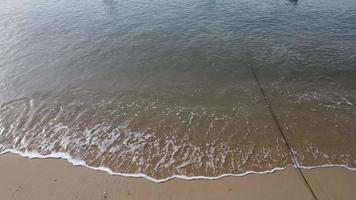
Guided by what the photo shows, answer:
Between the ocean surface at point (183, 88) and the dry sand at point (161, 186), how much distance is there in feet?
1.22

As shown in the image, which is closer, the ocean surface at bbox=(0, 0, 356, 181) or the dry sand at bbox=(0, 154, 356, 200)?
the dry sand at bbox=(0, 154, 356, 200)

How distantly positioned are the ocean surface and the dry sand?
0.37 m

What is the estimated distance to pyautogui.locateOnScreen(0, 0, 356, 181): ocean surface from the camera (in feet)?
30.1

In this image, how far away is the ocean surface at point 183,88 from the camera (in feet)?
30.1

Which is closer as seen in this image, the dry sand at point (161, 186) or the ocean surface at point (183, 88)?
the dry sand at point (161, 186)

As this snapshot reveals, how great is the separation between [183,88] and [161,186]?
17.3 ft

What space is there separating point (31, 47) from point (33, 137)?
7.87 m

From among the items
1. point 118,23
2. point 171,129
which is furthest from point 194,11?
point 171,129

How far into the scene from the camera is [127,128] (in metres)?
10.3

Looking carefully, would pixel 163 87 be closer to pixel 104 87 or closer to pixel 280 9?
pixel 104 87

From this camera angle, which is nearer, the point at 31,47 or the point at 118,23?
the point at 31,47

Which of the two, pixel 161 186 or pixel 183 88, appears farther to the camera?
pixel 183 88

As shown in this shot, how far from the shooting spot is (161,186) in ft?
26.1

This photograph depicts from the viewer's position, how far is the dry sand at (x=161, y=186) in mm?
7582
